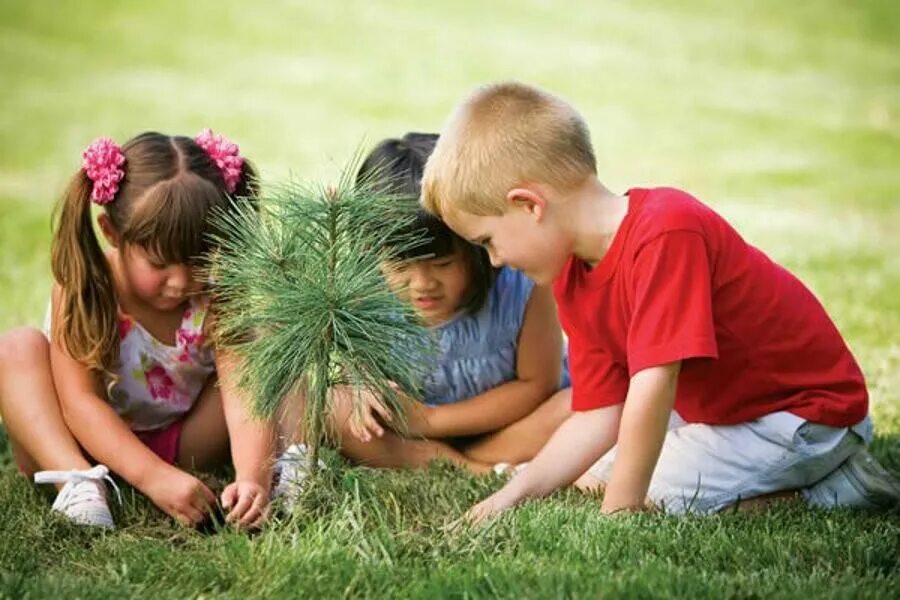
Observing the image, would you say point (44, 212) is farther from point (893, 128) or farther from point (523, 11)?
point (523, 11)

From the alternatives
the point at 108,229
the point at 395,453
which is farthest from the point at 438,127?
the point at 108,229

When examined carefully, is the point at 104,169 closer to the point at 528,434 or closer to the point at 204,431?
the point at 204,431

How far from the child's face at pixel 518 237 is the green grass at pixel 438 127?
0.33 metres

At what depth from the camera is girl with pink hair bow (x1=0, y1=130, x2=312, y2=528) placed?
363 centimetres

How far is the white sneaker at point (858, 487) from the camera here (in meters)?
3.67

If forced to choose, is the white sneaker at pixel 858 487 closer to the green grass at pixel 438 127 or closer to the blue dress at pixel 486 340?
the green grass at pixel 438 127

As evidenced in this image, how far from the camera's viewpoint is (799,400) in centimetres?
367

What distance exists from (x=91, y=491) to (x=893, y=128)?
11.3 m

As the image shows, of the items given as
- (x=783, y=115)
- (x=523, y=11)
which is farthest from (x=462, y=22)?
(x=783, y=115)

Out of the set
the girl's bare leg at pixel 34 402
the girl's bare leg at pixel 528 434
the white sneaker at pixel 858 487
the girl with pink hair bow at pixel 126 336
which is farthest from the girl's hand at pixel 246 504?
the white sneaker at pixel 858 487

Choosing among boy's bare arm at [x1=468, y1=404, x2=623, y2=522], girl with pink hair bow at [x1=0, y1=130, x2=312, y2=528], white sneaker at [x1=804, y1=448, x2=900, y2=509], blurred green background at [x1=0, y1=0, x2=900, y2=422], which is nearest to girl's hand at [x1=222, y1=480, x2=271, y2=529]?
girl with pink hair bow at [x1=0, y1=130, x2=312, y2=528]

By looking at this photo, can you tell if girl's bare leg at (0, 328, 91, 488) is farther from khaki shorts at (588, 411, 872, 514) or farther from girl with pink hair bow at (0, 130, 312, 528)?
khaki shorts at (588, 411, 872, 514)

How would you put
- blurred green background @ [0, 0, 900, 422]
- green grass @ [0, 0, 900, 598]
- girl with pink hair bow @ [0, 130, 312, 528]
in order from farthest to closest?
blurred green background @ [0, 0, 900, 422]
girl with pink hair bow @ [0, 130, 312, 528]
green grass @ [0, 0, 900, 598]

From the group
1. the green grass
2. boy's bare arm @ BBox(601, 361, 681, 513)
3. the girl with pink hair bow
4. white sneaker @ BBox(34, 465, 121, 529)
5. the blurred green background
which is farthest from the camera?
the blurred green background
